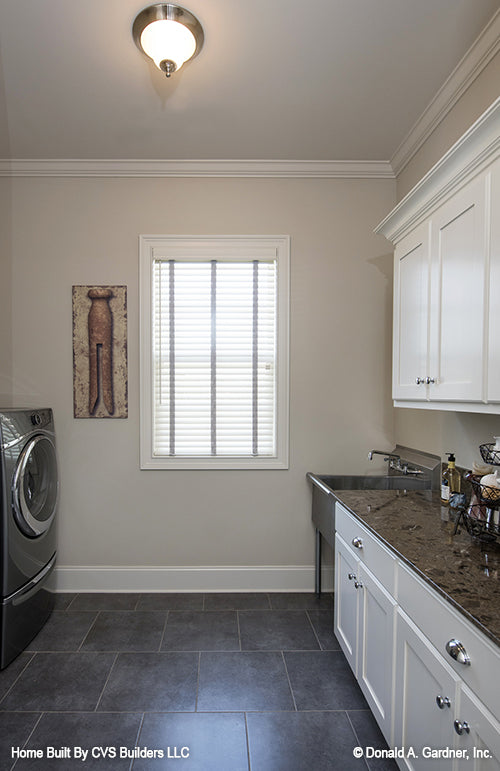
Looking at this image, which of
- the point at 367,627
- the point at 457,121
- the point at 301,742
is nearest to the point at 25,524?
the point at 301,742

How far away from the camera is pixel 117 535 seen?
10.2ft

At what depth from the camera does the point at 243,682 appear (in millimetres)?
2145

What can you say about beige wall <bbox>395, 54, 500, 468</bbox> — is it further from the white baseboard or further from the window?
the white baseboard

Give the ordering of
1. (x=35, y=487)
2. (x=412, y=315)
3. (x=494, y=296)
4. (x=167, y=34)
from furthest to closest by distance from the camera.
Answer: (x=35, y=487), (x=412, y=315), (x=167, y=34), (x=494, y=296)

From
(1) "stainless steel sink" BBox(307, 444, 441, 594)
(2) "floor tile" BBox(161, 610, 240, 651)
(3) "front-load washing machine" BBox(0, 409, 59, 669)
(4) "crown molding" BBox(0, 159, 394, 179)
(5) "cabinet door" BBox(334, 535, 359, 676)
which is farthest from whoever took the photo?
(4) "crown molding" BBox(0, 159, 394, 179)

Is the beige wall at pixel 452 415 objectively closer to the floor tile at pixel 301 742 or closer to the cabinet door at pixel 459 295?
the cabinet door at pixel 459 295

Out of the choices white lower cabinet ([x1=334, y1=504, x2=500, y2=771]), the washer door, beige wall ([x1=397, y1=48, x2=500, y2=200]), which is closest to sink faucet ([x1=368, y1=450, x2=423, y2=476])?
white lower cabinet ([x1=334, y1=504, x2=500, y2=771])

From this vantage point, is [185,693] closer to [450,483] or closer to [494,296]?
[450,483]

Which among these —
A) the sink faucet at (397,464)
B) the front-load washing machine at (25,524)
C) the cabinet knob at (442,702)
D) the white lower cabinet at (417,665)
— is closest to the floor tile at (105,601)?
the front-load washing machine at (25,524)

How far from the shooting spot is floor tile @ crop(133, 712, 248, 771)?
1673 mm

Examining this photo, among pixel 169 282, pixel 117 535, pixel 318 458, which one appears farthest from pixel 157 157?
pixel 117 535

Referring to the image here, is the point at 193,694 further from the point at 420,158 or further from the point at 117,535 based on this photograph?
the point at 420,158

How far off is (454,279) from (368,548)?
44.4 inches

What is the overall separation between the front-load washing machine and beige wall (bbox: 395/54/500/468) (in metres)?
2.15
